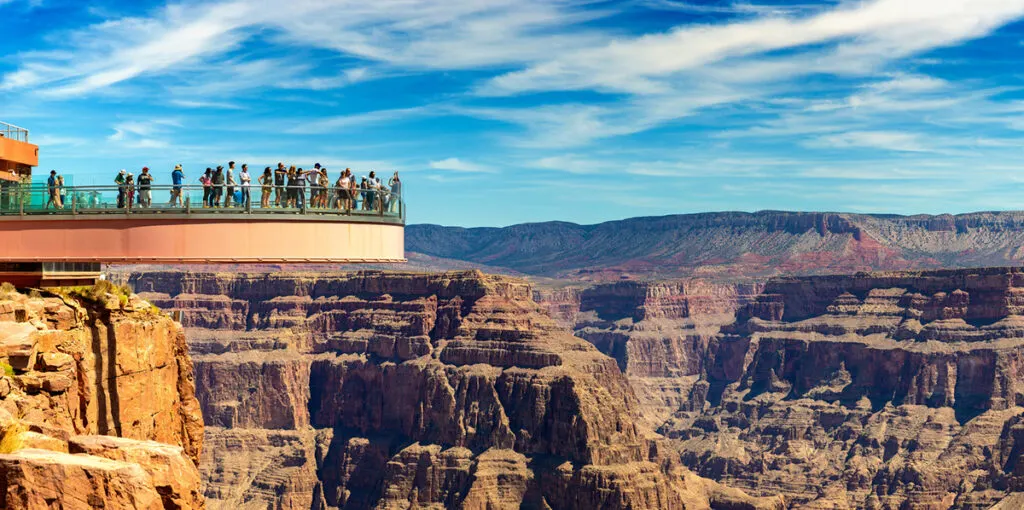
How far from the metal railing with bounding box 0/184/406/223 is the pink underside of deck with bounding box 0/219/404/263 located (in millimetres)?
437

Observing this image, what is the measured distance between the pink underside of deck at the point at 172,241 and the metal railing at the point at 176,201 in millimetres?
437

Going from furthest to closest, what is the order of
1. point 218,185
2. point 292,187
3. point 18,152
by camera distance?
point 18,152, point 292,187, point 218,185

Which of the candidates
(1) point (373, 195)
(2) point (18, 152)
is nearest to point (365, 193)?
(1) point (373, 195)

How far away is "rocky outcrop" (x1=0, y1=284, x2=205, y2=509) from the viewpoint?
24.1m

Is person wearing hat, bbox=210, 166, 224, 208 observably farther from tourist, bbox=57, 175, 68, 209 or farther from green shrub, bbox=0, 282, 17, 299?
green shrub, bbox=0, 282, 17, 299

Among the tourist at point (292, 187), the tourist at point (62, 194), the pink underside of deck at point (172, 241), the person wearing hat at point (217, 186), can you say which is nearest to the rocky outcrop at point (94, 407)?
the pink underside of deck at point (172, 241)

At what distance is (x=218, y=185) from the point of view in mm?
36469

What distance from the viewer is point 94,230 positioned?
35094mm

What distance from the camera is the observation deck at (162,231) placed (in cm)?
3456

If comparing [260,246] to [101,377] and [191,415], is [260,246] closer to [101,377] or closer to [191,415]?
[101,377]

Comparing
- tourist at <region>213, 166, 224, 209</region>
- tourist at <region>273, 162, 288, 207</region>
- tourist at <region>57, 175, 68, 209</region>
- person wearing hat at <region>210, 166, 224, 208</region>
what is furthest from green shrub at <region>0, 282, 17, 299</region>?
tourist at <region>273, 162, 288, 207</region>

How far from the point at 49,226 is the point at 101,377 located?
394 cm

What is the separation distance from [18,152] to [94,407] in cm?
978

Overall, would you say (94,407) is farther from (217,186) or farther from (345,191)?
(345,191)
